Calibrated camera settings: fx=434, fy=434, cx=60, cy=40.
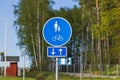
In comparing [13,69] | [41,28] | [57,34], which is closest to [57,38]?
[57,34]

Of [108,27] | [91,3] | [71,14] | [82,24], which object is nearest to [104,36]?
[108,27]

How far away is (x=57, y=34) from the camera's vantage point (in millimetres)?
11578

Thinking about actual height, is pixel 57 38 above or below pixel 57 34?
below

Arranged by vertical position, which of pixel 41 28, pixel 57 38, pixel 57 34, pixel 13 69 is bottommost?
pixel 13 69

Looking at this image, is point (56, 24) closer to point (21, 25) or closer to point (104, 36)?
point (104, 36)

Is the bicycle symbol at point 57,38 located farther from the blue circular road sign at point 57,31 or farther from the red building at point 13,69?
the red building at point 13,69

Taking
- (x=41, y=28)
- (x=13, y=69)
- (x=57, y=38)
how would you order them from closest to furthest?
(x=57, y=38), (x=13, y=69), (x=41, y=28)

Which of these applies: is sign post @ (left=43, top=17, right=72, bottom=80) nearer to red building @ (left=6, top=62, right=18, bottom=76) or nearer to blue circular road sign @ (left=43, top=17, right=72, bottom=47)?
blue circular road sign @ (left=43, top=17, right=72, bottom=47)

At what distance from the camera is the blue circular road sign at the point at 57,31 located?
11500mm

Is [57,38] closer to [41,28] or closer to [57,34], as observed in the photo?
[57,34]

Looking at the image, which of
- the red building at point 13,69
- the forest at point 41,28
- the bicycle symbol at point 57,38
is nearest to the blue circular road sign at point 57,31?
the bicycle symbol at point 57,38

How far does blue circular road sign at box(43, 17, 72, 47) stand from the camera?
453 inches

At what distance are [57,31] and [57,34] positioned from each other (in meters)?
0.08

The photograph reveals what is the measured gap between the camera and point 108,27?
46688 millimetres
